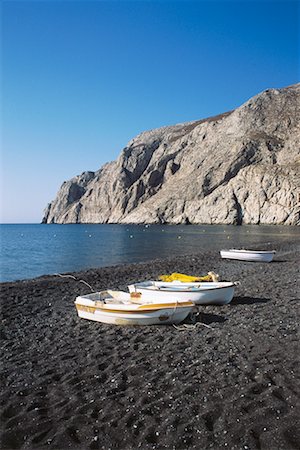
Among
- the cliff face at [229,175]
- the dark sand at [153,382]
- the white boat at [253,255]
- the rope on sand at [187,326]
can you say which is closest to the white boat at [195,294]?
→ the dark sand at [153,382]

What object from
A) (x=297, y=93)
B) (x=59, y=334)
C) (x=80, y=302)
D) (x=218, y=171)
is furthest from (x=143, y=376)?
(x=297, y=93)

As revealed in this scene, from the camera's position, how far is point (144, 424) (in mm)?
6184

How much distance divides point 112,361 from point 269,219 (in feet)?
349

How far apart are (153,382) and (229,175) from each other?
12552cm

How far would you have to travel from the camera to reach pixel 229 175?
5025 inches

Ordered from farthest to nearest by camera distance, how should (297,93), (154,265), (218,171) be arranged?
(297,93) < (218,171) < (154,265)

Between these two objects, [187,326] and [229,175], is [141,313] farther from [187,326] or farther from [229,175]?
[229,175]

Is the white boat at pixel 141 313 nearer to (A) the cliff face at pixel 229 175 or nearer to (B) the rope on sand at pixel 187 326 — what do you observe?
(B) the rope on sand at pixel 187 326

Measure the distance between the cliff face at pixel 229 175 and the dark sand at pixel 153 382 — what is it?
323ft

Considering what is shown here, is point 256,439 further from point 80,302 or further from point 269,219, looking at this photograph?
point 269,219

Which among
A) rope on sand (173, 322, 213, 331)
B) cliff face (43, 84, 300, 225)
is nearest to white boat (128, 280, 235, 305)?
rope on sand (173, 322, 213, 331)

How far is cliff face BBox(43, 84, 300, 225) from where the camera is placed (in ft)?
367

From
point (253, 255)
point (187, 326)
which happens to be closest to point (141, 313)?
point (187, 326)

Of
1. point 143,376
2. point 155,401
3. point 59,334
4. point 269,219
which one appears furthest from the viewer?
point 269,219
